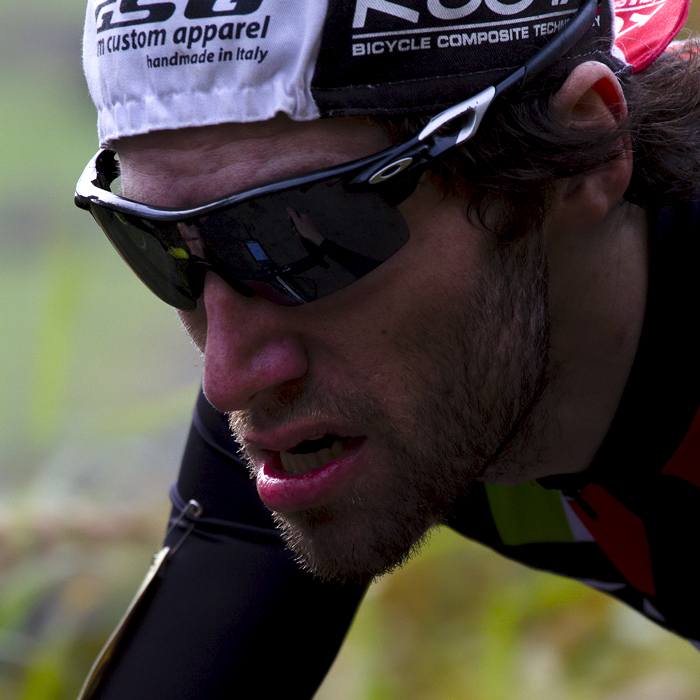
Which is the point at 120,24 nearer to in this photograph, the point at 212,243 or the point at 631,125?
the point at 212,243

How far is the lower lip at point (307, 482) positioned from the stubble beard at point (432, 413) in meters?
0.02

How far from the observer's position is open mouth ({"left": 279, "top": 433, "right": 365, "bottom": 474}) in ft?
4.57

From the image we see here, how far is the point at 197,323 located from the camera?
4.70 ft

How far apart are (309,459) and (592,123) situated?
2.23 ft

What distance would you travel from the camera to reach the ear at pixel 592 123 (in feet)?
4.35

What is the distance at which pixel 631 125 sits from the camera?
144 cm

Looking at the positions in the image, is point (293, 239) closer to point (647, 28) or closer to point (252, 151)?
point (252, 151)

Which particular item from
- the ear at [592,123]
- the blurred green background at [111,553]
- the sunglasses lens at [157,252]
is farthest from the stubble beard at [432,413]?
the blurred green background at [111,553]

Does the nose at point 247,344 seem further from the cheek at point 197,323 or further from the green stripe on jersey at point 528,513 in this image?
the green stripe on jersey at point 528,513

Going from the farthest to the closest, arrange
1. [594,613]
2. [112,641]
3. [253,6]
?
[594,613]
[112,641]
[253,6]

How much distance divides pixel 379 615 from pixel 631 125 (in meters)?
2.06

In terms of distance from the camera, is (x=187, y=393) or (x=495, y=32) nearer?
(x=495, y=32)

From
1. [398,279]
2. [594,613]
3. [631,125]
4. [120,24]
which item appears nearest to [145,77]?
[120,24]

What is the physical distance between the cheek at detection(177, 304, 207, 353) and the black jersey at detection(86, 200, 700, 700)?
35 cm
